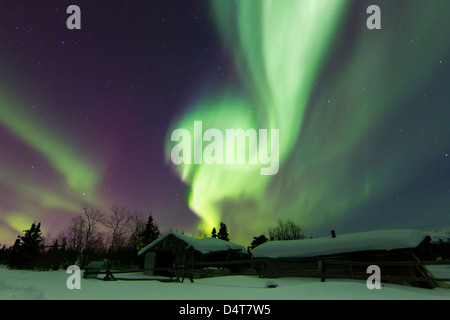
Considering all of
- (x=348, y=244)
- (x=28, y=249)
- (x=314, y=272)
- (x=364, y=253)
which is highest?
(x=348, y=244)

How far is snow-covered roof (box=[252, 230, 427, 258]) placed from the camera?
47.9 feet

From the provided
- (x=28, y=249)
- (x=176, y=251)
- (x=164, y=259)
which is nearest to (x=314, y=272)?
(x=176, y=251)

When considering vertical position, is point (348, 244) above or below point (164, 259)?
above

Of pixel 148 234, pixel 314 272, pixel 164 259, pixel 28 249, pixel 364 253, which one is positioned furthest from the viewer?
pixel 148 234

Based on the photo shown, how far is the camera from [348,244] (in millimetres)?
16469

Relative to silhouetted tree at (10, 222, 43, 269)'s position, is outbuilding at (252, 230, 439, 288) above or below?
above

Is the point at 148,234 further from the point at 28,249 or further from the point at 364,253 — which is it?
the point at 364,253

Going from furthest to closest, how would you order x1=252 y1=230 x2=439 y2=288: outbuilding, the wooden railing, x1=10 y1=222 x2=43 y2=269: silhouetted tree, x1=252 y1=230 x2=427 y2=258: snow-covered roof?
1. x1=10 y1=222 x2=43 y2=269: silhouetted tree
2. x1=252 y1=230 x2=427 y2=258: snow-covered roof
3. x1=252 y1=230 x2=439 y2=288: outbuilding
4. the wooden railing

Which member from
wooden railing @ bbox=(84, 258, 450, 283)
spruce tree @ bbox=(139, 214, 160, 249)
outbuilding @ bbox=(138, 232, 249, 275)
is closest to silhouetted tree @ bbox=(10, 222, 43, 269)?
spruce tree @ bbox=(139, 214, 160, 249)

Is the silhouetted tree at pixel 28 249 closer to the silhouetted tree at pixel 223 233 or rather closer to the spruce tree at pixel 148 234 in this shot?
the spruce tree at pixel 148 234

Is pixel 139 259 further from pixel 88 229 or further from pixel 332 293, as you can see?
pixel 332 293

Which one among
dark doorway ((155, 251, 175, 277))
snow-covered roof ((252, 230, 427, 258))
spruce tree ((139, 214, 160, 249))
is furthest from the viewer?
spruce tree ((139, 214, 160, 249))

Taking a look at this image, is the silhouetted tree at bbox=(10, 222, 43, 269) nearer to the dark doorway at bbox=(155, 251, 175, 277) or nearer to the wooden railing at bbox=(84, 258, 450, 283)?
the dark doorway at bbox=(155, 251, 175, 277)
